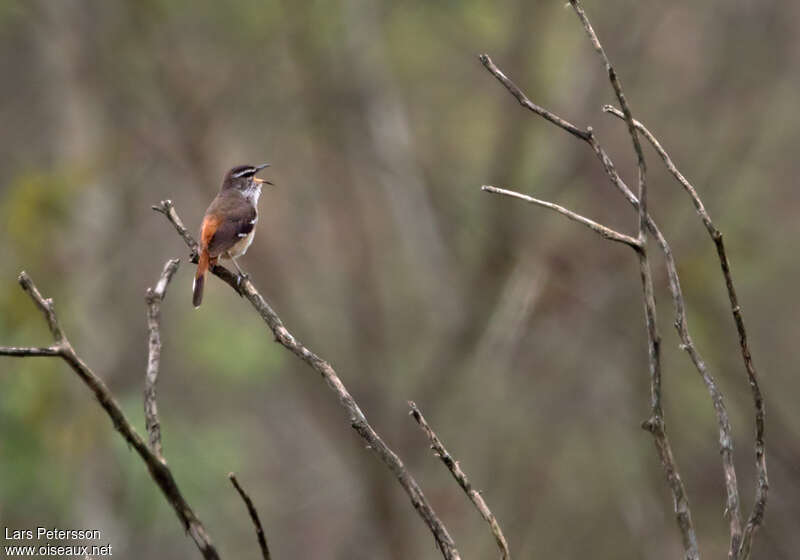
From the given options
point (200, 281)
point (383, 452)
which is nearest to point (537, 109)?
point (383, 452)

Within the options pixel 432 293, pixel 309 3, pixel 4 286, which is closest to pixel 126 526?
pixel 4 286

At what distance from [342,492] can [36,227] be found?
720 cm

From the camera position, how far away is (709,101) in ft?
37.1

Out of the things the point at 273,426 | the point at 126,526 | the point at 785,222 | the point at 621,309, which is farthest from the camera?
the point at 273,426

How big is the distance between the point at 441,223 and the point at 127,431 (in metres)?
10.3

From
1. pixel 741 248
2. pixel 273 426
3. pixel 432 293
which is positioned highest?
pixel 273 426

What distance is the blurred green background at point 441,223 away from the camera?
1026cm

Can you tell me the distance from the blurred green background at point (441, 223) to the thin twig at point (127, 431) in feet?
24.9

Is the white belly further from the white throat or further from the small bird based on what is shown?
the white throat

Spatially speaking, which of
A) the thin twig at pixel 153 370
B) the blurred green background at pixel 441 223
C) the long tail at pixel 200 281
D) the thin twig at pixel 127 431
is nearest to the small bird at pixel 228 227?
the long tail at pixel 200 281

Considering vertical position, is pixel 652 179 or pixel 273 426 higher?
pixel 273 426

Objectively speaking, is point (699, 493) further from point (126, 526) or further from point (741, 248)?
point (126, 526)

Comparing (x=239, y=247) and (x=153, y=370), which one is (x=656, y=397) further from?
(x=239, y=247)

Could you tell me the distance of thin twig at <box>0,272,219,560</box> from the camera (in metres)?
1.78
